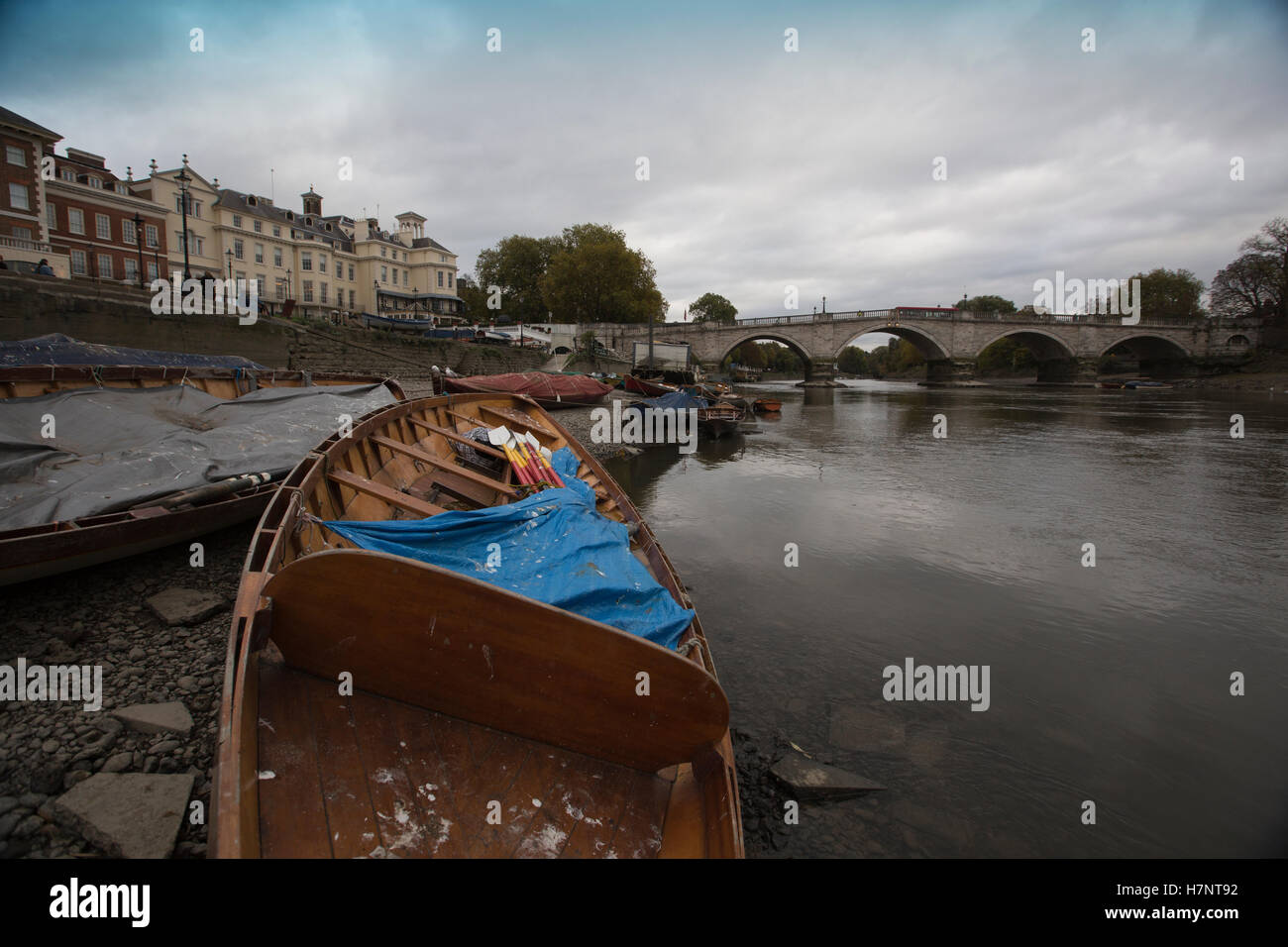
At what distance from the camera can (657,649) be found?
2525 millimetres

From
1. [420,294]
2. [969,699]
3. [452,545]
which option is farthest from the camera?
[420,294]

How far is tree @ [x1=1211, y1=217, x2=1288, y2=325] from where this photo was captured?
183ft

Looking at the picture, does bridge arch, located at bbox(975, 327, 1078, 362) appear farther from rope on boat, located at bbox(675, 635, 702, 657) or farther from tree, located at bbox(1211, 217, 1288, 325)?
rope on boat, located at bbox(675, 635, 702, 657)

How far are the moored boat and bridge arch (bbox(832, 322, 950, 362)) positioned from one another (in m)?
41.6

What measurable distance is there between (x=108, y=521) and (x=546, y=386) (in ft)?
70.0

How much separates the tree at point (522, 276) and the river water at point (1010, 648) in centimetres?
6045

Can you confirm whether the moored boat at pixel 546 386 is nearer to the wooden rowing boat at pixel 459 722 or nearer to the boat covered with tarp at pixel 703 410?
the boat covered with tarp at pixel 703 410

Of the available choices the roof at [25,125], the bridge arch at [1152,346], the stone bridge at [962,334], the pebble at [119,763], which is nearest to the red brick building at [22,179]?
the roof at [25,125]

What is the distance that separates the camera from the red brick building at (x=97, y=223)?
32469 mm

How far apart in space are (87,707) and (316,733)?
257cm

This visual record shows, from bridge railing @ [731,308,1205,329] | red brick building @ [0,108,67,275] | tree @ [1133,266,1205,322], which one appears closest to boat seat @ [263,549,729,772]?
red brick building @ [0,108,67,275]
